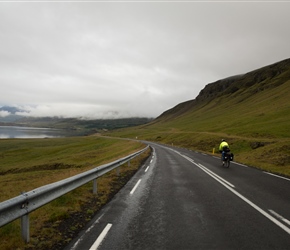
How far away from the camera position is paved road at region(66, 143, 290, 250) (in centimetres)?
573

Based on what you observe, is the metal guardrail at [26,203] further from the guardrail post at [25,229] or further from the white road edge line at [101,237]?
the white road edge line at [101,237]

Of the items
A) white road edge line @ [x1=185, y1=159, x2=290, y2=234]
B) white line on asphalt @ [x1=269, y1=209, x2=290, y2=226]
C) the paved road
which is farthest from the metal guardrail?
white line on asphalt @ [x1=269, y1=209, x2=290, y2=226]

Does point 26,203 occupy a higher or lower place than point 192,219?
higher

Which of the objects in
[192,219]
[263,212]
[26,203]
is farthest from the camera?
[263,212]

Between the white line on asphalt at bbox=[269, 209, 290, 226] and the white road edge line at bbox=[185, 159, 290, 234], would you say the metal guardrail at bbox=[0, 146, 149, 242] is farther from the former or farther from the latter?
the white line on asphalt at bbox=[269, 209, 290, 226]

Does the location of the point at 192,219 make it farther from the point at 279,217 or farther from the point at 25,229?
the point at 25,229

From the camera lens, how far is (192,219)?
24.0ft

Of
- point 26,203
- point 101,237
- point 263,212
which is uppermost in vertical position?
point 26,203

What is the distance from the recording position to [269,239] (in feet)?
19.2

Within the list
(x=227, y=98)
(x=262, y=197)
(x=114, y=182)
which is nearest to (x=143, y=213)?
(x=262, y=197)

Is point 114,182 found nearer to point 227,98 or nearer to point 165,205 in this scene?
point 165,205

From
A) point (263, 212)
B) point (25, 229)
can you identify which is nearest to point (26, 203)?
point (25, 229)

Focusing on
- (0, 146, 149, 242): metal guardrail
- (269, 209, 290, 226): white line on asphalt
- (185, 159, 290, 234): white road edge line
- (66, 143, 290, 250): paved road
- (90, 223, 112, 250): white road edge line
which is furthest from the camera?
(269, 209, 290, 226): white line on asphalt

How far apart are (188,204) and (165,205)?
2.50 ft
